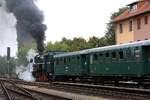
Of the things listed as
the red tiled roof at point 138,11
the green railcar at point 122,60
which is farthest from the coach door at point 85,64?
the red tiled roof at point 138,11

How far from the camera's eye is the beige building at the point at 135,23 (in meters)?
51.5

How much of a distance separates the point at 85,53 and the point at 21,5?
54.6ft

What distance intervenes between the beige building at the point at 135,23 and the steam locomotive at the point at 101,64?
1175 cm

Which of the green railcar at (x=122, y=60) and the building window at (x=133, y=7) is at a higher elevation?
the building window at (x=133, y=7)

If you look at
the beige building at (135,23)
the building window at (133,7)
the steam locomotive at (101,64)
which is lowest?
the steam locomotive at (101,64)

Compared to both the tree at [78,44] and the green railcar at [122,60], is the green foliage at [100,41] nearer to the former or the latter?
the tree at [78,44]

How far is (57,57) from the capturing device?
141 feet

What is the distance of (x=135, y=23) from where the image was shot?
5431cm

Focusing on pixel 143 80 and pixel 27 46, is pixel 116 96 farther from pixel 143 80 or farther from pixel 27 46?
pixel 27 46

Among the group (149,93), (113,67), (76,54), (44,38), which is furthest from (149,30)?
(149,93)

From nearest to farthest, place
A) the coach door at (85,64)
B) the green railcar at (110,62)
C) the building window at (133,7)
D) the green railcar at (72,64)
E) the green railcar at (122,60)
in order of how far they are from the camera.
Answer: the green railcar at (122,60) → the green railcar at (110,62) → the coach door at (85,64) → the green railcar at (72,64) → the building window at (133,7)

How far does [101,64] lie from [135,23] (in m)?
23.2

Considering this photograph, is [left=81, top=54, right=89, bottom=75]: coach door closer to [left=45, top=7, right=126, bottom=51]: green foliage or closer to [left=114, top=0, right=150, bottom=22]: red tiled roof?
[left=114, top=0, right=150, bottom=22]: red tiled roof

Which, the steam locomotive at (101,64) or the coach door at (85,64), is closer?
the steam locomotive at (101,64)
